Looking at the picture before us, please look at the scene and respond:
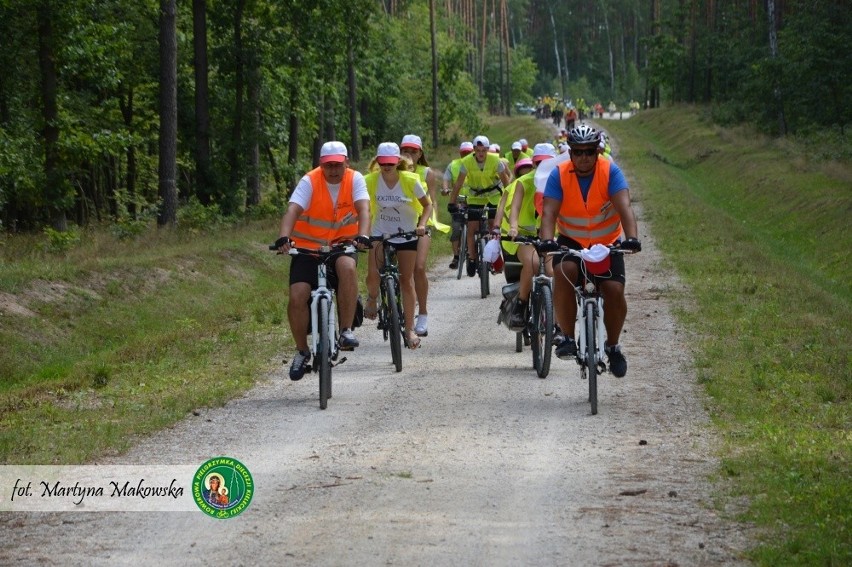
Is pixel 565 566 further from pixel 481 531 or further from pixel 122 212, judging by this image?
pixel 122 212

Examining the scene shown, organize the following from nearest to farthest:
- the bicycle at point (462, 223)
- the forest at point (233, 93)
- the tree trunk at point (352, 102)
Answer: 1. the bicycle at point (462, 223)
2. the forest at point (233, 93)
3. the tree trunk at point (352, 102)

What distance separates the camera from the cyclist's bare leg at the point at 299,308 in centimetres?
1038

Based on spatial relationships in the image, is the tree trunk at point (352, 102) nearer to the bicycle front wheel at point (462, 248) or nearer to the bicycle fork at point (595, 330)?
the bicycle front wheel at point (462, 248)

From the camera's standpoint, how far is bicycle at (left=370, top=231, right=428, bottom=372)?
39.2 feet

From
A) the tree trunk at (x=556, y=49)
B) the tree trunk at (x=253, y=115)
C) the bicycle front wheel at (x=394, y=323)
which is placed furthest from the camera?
the tree trunk at (x=556, y=49)

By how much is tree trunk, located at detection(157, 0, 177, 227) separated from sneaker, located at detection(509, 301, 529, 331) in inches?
498

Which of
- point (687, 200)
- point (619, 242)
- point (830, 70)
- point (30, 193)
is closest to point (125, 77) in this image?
point (30, 193)

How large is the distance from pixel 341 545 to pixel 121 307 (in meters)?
10.5

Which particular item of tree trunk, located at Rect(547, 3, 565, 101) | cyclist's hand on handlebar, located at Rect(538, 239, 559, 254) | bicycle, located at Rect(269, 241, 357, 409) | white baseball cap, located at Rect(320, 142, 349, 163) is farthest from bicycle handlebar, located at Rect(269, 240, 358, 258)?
tree trunk, located at Rect(547, 3, 565, 101)

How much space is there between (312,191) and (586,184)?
7.49ft

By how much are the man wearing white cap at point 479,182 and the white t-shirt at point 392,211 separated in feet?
20.5

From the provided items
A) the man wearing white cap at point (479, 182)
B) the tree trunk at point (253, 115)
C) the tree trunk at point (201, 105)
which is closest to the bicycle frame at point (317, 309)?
the man wearing white cap at point (479, 182)

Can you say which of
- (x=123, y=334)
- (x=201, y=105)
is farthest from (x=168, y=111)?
(x=123, y=334)

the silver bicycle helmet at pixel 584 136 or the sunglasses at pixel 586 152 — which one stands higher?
the silver bicycle helmet at pixel 584 136
